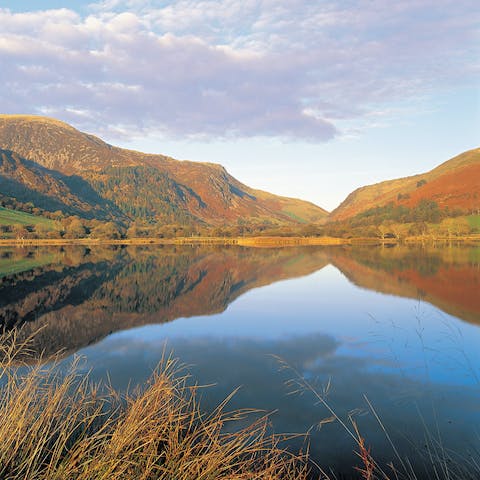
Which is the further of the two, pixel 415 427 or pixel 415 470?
pixel 415 427

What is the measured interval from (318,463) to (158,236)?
171211mm

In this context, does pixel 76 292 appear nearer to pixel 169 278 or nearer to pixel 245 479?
pixel 169 278

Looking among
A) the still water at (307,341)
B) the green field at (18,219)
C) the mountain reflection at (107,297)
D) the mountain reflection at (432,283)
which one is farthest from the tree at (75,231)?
the mountain reflection at (432,283)

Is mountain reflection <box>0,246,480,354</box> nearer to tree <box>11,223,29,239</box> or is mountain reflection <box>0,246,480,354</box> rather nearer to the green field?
tree <box>11,223,29,239</box>

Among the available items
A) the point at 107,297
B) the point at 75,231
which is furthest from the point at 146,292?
the point at 75,231

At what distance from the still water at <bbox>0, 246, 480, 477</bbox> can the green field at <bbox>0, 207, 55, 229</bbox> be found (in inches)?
5611

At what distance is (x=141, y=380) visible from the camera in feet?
44.3

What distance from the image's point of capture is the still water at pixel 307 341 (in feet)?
34.1

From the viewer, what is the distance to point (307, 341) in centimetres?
1944

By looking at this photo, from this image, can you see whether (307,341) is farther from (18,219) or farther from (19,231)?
(18,219)

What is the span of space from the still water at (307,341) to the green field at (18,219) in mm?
142524

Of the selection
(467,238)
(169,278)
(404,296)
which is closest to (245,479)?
(404,296)

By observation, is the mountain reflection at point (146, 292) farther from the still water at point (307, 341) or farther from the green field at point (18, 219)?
the green field at point (18, 219)

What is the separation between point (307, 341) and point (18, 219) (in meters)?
185
